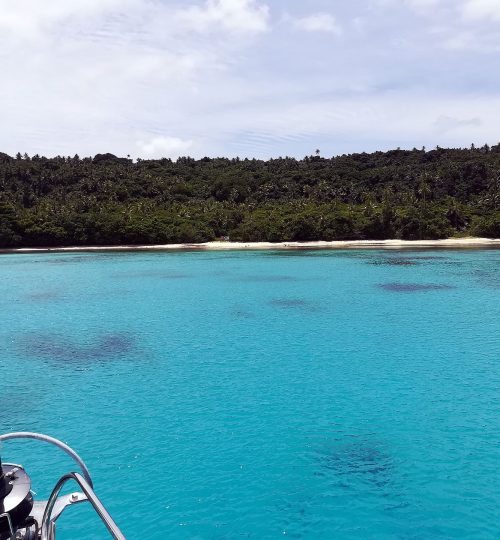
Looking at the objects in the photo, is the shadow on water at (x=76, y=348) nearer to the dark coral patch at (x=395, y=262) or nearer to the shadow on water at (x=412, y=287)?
the shadow on water at (x=412, y=287)

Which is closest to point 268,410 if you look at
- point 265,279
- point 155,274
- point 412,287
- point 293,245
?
point 412,287

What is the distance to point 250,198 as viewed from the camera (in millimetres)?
111438

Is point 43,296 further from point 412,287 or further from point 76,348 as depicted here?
point 412,287

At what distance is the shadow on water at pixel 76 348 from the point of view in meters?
21.7

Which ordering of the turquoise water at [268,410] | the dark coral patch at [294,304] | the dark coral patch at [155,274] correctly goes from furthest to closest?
the dark coral patch at [155,274], the dark coral patch at [294,304], the turquoise water at [268,410]

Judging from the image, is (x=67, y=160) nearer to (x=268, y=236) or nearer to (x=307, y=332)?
(x=268, y=236)

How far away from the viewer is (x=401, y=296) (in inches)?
1377

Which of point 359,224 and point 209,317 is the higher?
point 359,224

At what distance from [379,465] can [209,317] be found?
1833 centimetres

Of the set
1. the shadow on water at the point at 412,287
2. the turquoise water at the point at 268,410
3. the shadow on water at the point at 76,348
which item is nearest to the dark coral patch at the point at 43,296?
the turquoise water at the point at 268,410

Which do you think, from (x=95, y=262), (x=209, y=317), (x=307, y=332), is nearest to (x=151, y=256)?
(x=95, y=262)

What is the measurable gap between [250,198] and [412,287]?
75.7m

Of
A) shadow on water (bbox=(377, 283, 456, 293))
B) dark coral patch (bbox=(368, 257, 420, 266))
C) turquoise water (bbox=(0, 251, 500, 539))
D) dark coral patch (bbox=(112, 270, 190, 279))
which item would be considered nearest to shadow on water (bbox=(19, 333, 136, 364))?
turquoise water (bbox=(0, 251, 500, 539))

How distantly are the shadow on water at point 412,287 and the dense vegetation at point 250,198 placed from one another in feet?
155
